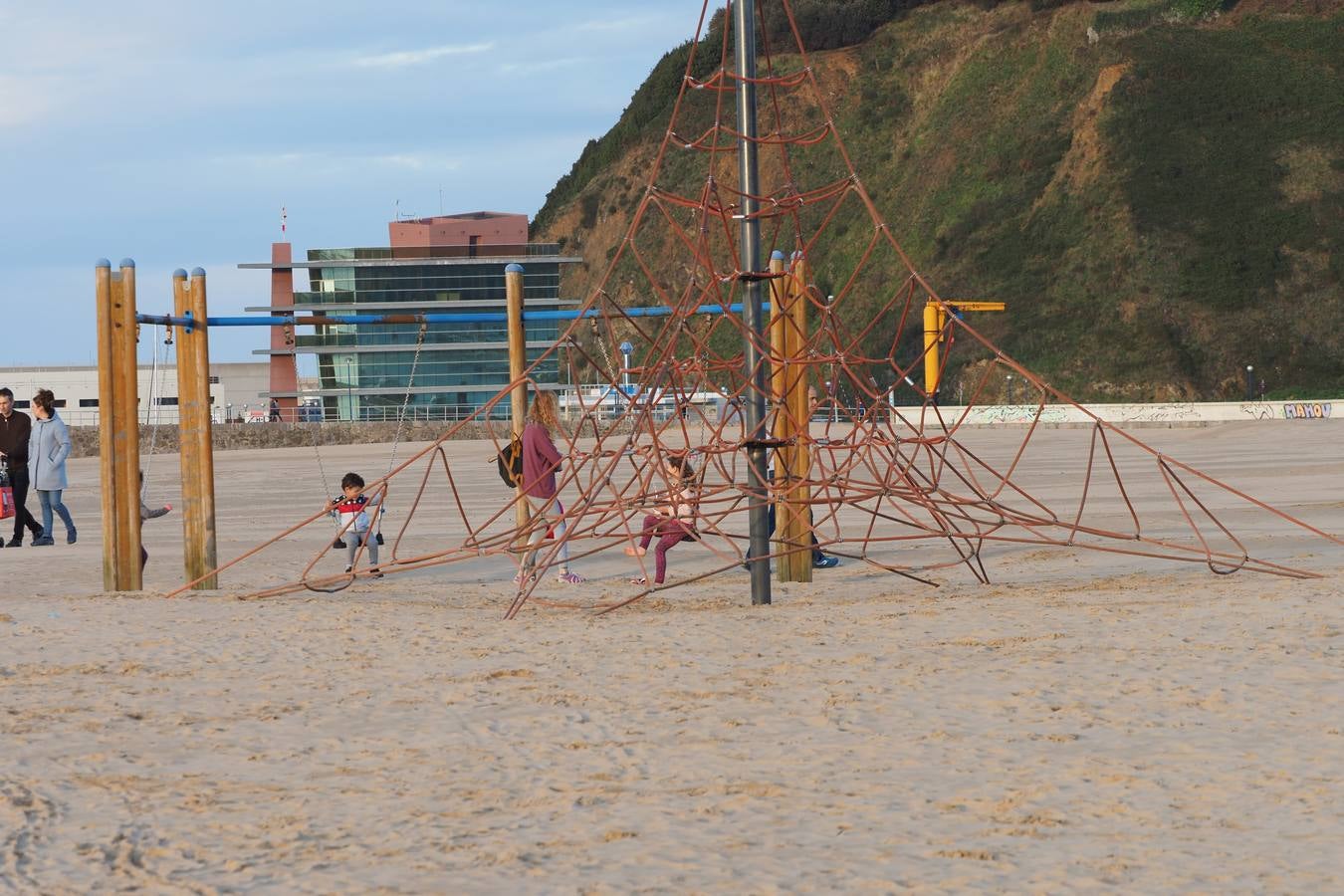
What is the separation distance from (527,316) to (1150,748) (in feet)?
19.5

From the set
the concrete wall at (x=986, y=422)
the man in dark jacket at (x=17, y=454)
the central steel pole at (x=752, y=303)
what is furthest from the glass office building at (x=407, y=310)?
the central steel pole at (x=752, y=303)

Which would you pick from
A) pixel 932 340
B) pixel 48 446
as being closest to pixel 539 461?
pixel 932 340

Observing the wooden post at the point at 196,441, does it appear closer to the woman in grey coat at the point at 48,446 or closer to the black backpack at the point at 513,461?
the black backpack at the point at 513,461

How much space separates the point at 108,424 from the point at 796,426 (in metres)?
3.82

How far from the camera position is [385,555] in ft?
36.3

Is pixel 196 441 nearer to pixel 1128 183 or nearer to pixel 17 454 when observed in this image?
pixel 17 454

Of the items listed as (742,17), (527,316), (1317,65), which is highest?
(1317,65)

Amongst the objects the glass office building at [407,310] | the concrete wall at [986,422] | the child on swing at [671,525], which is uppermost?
the glass office building at [407,310]

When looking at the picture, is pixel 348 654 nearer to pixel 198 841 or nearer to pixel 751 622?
pixel 751 622

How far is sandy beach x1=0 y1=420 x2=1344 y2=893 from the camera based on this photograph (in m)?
3.41

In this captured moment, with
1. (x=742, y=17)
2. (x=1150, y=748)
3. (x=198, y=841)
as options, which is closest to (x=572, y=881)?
(x=198, y=841)

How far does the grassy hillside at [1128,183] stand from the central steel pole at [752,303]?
53549 millimetres

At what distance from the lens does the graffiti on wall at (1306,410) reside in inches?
1411

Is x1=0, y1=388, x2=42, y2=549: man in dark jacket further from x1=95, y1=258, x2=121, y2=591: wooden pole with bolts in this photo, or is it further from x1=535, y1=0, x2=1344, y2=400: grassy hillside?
x1=535, y1=0, x2=1344, y2=400: grassy hillside
